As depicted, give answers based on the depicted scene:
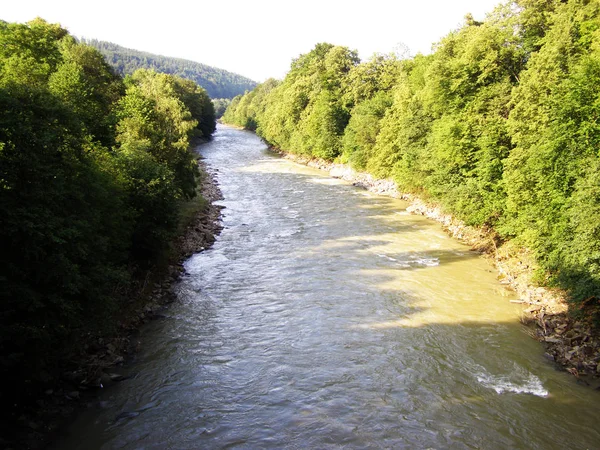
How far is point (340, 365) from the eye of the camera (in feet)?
48.1

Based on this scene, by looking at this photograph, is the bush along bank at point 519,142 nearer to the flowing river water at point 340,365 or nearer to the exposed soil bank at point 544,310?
the exposed soil bank at point 544,310

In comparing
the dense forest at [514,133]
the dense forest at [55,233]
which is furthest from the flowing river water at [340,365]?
the dense forest at [514,133]

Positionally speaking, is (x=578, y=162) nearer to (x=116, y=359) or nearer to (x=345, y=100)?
(x=116, y=359)

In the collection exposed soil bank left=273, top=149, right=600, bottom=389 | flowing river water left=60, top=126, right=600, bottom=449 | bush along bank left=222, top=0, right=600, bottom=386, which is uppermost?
bush along bank left=222, top=0, right=600, bottom=386

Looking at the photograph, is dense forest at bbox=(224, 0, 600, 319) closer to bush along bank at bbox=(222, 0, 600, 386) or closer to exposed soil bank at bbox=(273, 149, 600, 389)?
bush along bank at bbox=(222, 0, 600, 386)

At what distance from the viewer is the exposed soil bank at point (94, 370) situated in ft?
36.2

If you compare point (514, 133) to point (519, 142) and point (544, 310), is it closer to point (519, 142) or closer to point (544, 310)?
point (519, 142)

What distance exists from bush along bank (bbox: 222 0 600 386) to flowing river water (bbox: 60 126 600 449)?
251 cm

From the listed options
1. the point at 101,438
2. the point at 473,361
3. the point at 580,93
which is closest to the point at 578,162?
the point at 580,93

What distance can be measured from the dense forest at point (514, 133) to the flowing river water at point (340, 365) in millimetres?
3585

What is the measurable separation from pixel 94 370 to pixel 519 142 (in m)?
23.7

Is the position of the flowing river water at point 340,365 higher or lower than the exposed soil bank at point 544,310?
lower

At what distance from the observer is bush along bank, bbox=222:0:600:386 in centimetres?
1680

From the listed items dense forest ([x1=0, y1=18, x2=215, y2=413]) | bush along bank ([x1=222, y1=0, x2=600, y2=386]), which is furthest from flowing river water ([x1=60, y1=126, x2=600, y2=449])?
bush along bank ([x1=222, y1=0, x2=600, y2=386])
